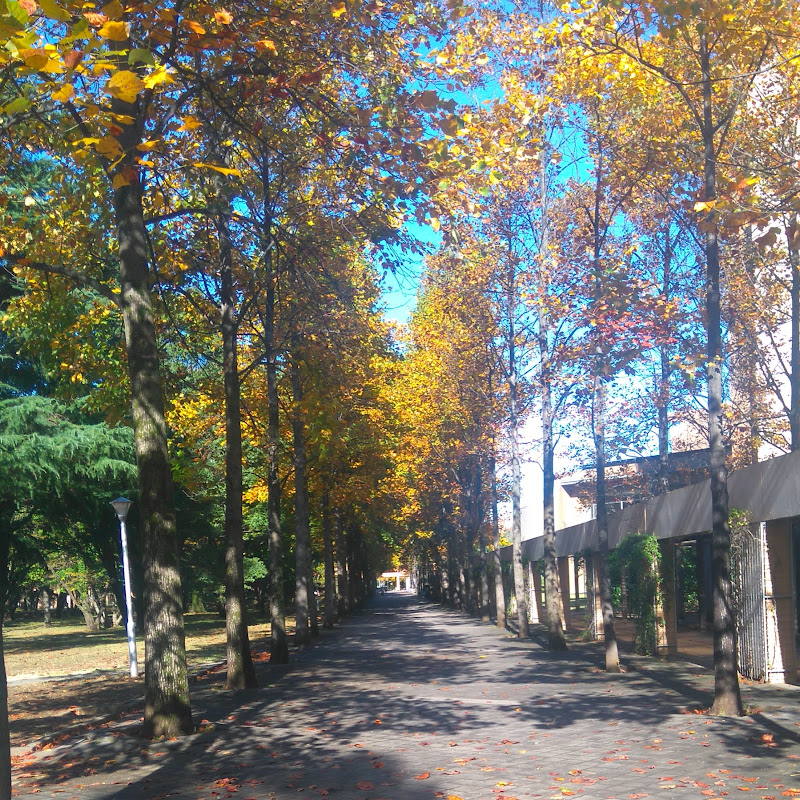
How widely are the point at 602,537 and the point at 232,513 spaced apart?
762cm

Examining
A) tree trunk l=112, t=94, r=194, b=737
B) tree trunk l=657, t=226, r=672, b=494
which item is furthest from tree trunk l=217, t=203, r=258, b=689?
tree trunk l=657, t=226, r=672, b=494

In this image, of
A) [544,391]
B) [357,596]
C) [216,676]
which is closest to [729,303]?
[544,391]

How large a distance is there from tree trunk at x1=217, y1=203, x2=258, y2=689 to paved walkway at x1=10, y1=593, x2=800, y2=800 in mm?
547

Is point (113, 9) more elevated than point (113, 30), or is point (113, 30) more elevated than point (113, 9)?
point (113, 9)

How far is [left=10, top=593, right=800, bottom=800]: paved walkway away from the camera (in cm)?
817

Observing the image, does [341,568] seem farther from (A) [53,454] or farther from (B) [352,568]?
(A) [53,454]

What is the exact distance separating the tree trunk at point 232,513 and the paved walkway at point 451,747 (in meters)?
0.55

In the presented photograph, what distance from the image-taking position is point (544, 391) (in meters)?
23.1

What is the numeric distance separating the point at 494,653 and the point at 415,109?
54.0 feet

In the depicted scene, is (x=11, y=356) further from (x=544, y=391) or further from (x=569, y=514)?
(x=569, y=514)

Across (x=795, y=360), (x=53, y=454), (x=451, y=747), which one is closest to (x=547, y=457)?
(x=795, y=360)

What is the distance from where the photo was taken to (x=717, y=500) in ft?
39.2

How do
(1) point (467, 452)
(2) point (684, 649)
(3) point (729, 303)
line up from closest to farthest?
(2) point (684, 649), (3) point (729, 303), (1) point (467, 452)

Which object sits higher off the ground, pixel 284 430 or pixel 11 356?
pixel 11 356
